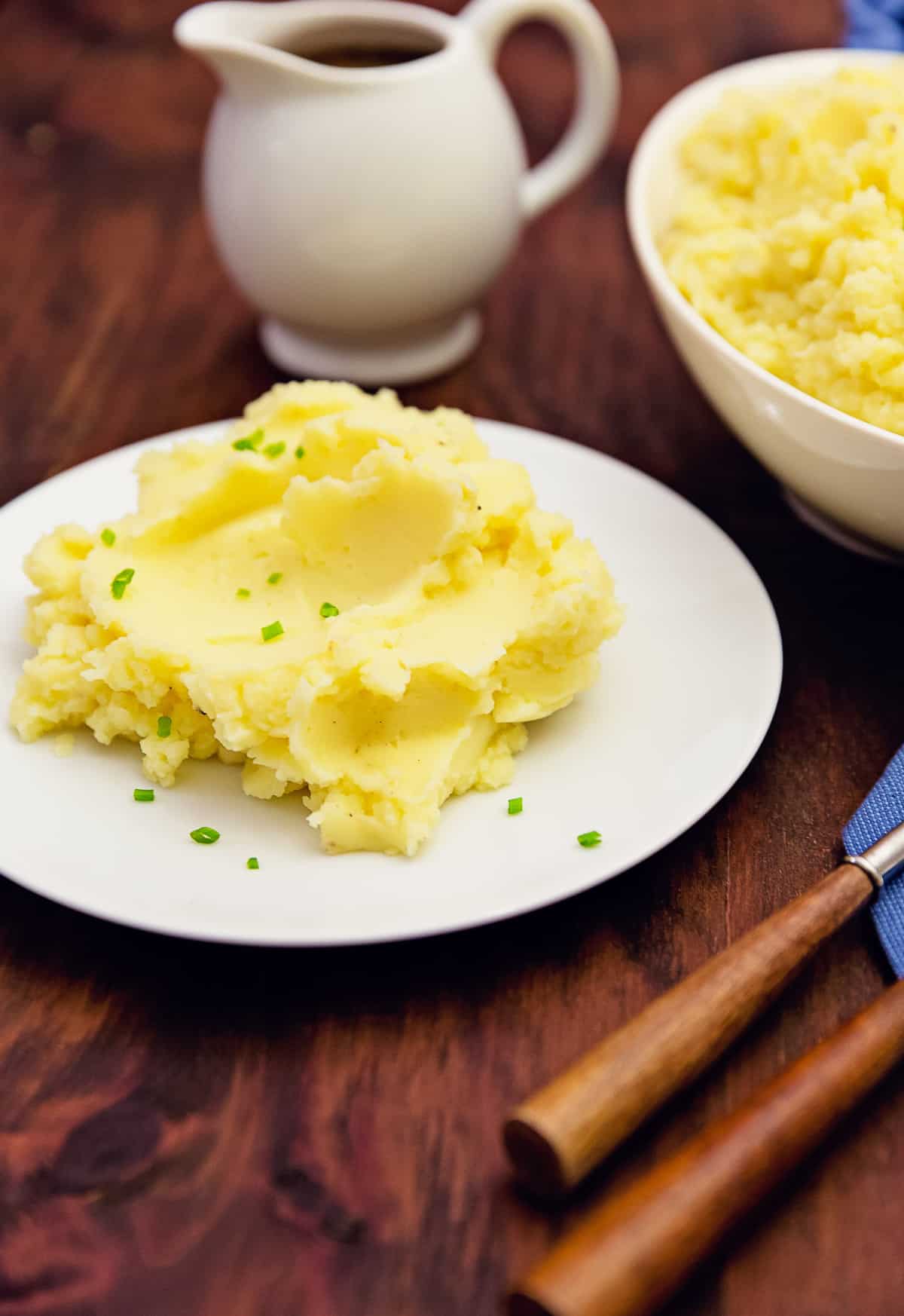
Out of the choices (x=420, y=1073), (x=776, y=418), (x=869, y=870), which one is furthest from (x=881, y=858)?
(x=776, y=418)

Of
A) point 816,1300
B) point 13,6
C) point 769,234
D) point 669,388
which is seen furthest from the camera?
point 13,6

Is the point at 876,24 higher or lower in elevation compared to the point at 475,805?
higher

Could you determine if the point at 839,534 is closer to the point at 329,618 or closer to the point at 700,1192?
the point at 329,618

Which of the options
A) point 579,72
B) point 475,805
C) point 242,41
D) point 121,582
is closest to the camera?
point 475,805

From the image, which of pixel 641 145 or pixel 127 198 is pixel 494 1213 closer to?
pixel 641 145

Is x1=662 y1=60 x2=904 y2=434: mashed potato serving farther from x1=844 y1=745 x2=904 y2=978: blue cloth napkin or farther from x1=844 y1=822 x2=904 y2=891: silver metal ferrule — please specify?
x1=844 y1=822 x2=904 y2=891: silver metal ferrule

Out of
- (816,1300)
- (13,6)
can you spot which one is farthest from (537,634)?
(13,6)

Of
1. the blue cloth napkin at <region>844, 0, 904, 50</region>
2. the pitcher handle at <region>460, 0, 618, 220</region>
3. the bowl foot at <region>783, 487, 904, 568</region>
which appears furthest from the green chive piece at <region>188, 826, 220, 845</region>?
the blue cloth napkin at <region>844, 0, 904, 50</region>

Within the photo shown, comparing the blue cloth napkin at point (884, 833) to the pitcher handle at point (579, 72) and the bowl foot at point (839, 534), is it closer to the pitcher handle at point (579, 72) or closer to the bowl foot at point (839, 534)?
the bowl foot at point (839, 534)
